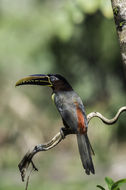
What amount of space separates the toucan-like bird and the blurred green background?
5.20m

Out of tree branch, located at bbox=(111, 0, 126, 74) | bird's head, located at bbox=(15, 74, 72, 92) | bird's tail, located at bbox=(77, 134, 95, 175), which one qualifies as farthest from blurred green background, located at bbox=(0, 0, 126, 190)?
tree branch, located at bbox=(111, 0, 126, 74)

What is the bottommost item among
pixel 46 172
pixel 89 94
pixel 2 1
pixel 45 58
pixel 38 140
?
pixel 46 172

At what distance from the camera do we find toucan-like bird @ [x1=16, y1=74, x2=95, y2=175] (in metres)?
3.11

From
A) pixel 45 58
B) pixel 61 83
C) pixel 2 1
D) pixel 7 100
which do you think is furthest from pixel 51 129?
pixel 61 83

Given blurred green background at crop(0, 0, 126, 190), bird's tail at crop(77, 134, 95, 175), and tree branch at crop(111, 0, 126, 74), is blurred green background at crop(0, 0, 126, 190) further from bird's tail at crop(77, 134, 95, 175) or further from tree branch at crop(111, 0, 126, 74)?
tree branch at crop(111, 0, 126, 74)

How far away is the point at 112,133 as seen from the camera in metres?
10.0

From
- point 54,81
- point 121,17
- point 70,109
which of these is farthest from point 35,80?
point 121,17

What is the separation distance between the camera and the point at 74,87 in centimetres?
1077

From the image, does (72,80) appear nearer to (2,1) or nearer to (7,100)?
(7,100)

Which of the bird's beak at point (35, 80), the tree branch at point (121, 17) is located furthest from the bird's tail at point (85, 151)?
the tree branch at point (121, 17)

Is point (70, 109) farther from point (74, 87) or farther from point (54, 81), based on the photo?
point (74, 87)

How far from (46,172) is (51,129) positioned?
150cm

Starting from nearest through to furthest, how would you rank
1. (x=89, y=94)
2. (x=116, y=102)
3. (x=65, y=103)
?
(x=65, y=103) → (x=116, y=102) → (x=89, y=94)

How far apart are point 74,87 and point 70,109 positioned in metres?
7.31
